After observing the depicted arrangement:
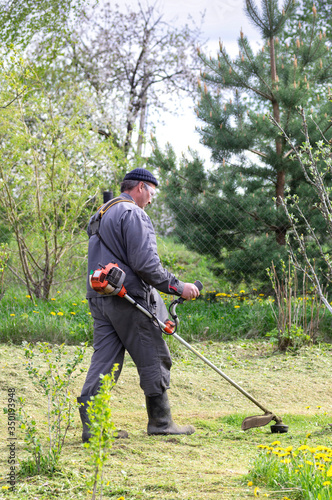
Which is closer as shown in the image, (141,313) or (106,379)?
(106,379)

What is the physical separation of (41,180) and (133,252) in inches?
170

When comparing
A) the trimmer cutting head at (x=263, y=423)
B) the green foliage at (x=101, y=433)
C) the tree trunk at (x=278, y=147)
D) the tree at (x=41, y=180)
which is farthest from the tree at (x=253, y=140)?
the green foliage at (x=101, y=433)

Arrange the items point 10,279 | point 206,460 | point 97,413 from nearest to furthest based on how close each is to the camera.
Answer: point 97,413
point 206,460
point 10,279

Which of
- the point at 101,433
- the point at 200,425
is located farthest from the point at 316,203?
the point at 101,433

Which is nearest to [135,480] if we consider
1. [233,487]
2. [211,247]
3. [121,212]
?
[233,487]

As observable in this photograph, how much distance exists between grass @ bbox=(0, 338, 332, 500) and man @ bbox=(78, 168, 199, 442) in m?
0.31

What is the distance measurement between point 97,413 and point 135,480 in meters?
0.73

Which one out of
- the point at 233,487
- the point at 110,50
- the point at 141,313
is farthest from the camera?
the point at 110,50

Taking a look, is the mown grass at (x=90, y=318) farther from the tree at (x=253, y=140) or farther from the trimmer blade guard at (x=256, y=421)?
the trimmer blade guard at (x=256, y=421)

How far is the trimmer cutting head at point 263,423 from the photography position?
11.7ft

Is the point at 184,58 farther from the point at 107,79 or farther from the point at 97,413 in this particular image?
the point at 97,413

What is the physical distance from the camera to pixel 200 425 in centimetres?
380

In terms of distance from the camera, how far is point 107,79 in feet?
47.2

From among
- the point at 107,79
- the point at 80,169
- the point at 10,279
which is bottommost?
the point at 10,279
